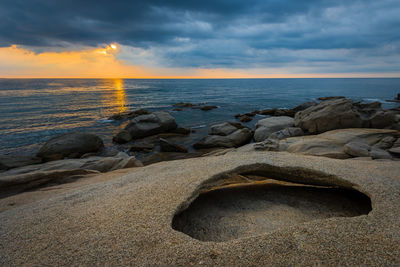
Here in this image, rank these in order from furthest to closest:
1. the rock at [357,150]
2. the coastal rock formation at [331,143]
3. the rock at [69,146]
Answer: the rock at [69,146]
the coastal rock formation at [331,143]
the rock at [357,150]

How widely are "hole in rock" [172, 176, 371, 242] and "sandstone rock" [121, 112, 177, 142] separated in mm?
12025

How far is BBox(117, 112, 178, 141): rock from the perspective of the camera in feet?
49.2

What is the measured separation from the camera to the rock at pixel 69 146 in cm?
1107

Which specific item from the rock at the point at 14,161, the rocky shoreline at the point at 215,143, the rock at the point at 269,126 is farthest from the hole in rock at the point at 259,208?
the rock at the point at 14,161

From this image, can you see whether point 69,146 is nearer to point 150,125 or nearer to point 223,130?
point 150,125

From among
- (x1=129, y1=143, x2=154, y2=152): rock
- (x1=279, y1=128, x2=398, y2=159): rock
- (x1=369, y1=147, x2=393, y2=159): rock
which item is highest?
(x1=369, y1=147, x2=393, y2=159): rock

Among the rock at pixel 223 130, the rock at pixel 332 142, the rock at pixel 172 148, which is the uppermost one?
the rock at pixel 332 142

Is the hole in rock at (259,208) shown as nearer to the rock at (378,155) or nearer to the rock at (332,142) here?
the rock at (378,155)

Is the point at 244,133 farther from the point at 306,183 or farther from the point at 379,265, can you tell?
the point at 379,265

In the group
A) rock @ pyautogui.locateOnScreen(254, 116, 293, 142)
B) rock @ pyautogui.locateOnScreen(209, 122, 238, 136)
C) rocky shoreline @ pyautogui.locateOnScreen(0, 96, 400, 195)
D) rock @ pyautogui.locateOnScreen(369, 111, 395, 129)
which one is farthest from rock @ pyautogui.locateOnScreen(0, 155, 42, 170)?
rock @ pyautogui.locateOnScreen(369, 111, 395, 129)

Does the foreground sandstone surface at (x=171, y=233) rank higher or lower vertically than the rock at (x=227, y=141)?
higher

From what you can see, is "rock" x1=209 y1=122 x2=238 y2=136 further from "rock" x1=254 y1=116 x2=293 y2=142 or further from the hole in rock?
the hole in rock

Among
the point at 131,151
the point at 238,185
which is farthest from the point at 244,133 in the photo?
the point at 238,185

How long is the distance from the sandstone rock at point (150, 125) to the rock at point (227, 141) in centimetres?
388
